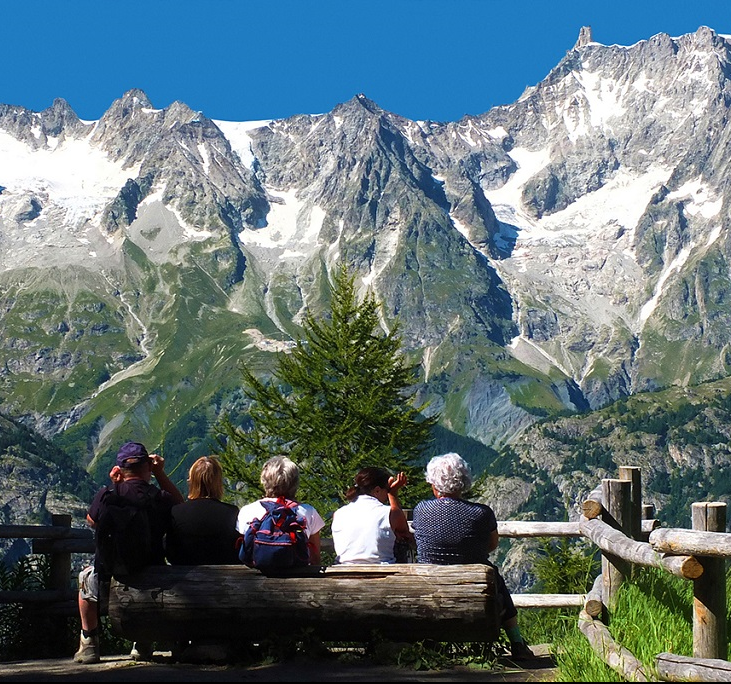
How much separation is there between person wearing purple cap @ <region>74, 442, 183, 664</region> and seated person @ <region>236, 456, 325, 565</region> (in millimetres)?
927

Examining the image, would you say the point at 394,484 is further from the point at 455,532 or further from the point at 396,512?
the point at 455,532

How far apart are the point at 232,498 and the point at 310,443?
4750 millimetres

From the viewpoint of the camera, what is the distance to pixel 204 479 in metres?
12.3

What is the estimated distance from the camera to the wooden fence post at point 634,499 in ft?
41.7

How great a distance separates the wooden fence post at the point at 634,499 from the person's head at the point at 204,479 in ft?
16.4

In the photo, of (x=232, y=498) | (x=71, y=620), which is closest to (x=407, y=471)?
(x=232, y=498)

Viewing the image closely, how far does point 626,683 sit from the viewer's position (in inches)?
359

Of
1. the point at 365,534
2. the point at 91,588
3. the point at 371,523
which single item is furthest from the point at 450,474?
the point at 91,588

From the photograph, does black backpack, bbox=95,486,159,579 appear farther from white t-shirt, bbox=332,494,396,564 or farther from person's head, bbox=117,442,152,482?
white t-shirt, bbox=332,494,396,564

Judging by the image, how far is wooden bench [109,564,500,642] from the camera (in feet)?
36.3

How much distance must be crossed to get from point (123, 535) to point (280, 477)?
6.09ft

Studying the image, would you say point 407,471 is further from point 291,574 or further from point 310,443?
point 291,574

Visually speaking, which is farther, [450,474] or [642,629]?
[450,474]

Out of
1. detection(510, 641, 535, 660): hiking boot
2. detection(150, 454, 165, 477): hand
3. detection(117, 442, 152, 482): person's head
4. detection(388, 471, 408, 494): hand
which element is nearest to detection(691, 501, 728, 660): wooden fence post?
detection(510, 641, 535, 660): hiking boot
